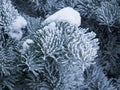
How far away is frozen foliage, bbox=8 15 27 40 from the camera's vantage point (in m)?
0.79

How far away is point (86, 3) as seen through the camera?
3.78 feet

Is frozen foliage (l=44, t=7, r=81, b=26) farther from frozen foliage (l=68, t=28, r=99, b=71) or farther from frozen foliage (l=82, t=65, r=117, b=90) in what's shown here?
frozen foliage (l=82, t=65, r=117, b=90)

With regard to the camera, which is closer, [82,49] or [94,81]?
[82,49]

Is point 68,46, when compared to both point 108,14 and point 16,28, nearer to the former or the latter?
point 16,28

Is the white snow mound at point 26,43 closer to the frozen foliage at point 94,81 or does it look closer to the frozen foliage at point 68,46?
the frozen foliage at point 68,46

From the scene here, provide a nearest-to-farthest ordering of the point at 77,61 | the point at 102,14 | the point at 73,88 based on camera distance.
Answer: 1. the point at 77,61
2. the point at 73,88
3. the point at 102,14

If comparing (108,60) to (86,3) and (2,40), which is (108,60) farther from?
(2,40)

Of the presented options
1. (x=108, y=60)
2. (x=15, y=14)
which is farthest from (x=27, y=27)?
(x=108, y=60)

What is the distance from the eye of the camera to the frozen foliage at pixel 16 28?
2.59 feet

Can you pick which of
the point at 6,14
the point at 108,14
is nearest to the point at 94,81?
the point at 108,14

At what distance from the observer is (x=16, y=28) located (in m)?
0.80

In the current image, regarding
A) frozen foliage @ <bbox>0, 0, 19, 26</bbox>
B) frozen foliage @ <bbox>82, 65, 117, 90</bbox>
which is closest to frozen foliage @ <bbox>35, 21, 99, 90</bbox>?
frozen foliage @ <bbox>0, 0, 19, 26</bbox>

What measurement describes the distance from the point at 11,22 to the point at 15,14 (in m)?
0.04

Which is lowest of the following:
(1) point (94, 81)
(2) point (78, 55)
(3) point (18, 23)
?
(1) point (94, 81)
